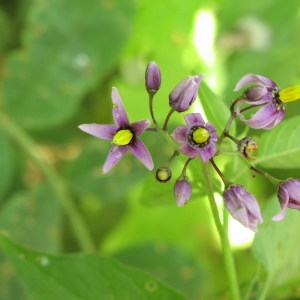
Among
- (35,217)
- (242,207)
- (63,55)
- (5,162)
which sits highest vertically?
(63,55)

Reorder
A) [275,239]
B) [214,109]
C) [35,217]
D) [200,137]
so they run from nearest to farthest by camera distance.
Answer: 1. [200,137]
2. [214,109]
3. [275,239]
4. [35,217]

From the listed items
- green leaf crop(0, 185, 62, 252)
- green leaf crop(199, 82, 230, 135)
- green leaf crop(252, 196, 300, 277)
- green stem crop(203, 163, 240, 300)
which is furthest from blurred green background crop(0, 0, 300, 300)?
green leaf crop(199, 82, 230, 135)

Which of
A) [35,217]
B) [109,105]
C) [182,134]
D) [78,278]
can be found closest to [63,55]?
[109,105]

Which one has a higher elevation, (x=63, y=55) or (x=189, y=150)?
(x=63, y=55)

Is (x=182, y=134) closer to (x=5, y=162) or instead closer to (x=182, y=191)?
(x=182, y=191)

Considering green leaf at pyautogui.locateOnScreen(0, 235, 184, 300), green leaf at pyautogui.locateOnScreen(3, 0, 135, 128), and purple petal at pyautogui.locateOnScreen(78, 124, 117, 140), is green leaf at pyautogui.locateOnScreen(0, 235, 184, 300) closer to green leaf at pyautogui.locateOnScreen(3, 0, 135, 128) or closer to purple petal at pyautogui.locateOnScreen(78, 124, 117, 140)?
purple petal at pyautogui.locateOnScreen(78, 124, 117, 140)

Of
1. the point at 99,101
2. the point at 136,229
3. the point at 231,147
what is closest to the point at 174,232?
the point at 136,229


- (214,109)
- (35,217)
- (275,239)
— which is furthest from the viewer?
(35,217)
